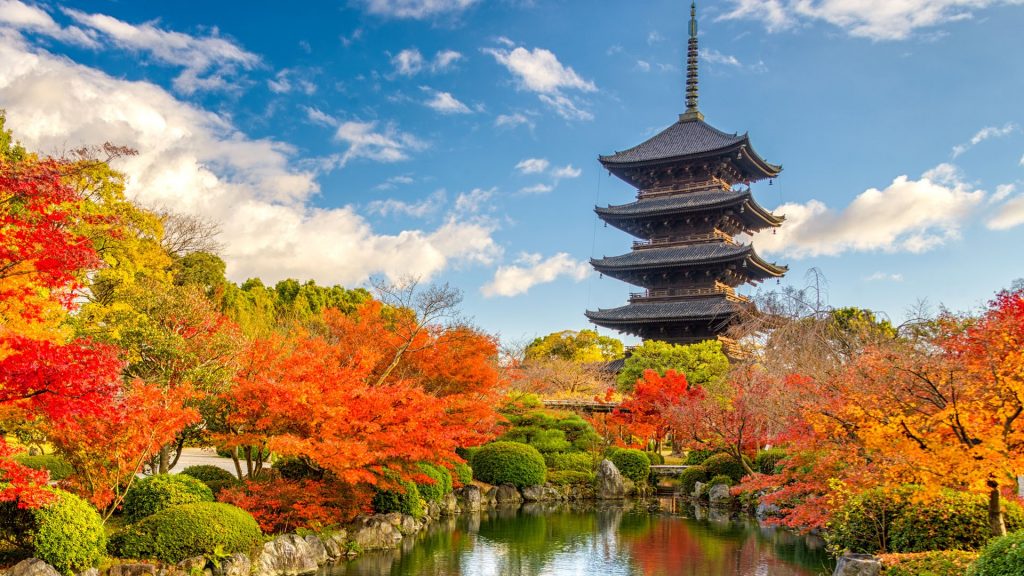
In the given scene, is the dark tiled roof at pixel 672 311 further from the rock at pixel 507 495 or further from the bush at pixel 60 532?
the bush at pixel 60 532

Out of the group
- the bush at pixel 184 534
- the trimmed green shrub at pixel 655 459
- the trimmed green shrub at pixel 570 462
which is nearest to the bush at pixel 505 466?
the trimmed green shrub at pixel 570 462

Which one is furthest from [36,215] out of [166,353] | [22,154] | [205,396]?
[22,154]

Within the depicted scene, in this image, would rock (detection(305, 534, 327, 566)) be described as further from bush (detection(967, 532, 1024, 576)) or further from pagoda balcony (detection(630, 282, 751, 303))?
pagoda balcony (detection(630, 282, 751, 303))

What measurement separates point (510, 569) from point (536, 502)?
10.8 m

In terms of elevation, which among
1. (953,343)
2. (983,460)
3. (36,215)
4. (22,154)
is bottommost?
(983,460)

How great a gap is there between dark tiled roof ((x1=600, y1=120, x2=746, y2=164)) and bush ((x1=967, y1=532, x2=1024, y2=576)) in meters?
30.8

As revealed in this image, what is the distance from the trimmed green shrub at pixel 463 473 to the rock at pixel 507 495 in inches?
63.5

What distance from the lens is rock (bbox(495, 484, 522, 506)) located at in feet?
75.9

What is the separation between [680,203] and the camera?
37.4m

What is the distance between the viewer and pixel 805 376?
57.4 ft

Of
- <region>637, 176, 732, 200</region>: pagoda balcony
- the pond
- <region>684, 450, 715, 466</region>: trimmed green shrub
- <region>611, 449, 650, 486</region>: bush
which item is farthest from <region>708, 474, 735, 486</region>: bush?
<region>637, 176, 732, 200</region>: pagoda balcony

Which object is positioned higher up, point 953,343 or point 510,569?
point 953,343

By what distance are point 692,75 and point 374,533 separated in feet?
Answer: 116

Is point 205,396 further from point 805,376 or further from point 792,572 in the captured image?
point 805,376
